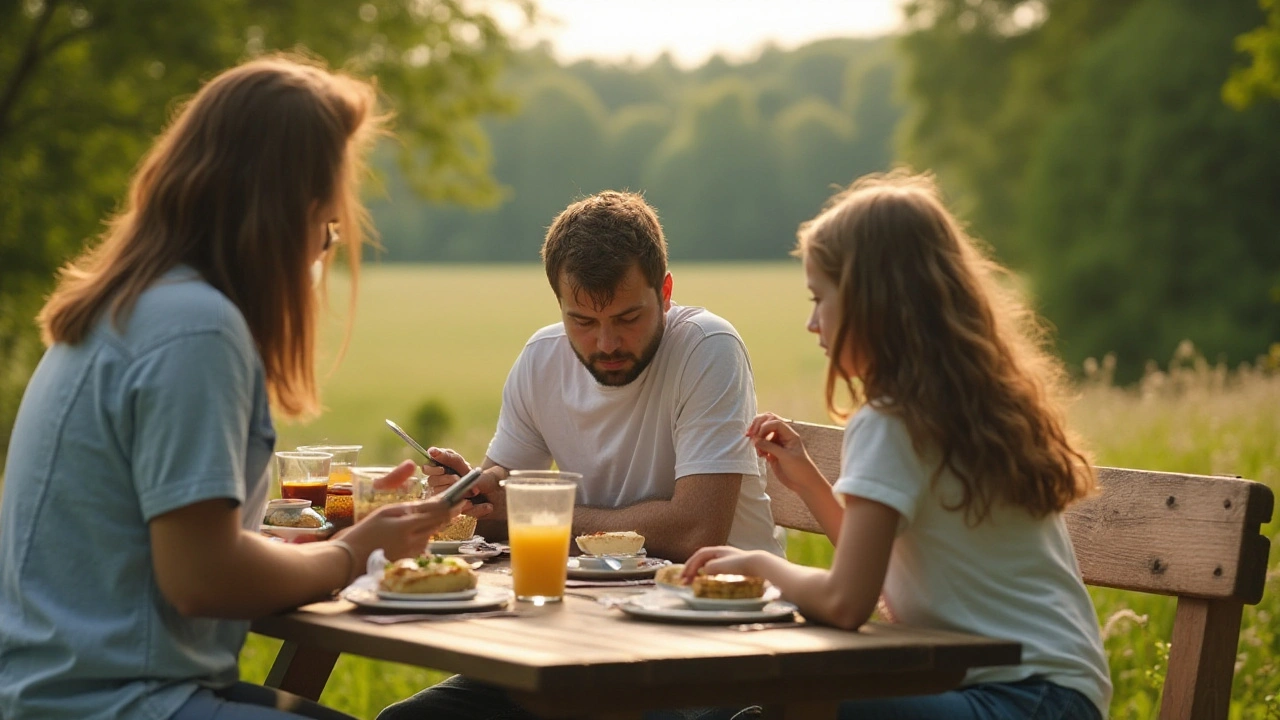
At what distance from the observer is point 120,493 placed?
2451 mm

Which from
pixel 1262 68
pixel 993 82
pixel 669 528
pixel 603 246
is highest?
pixel 993 82

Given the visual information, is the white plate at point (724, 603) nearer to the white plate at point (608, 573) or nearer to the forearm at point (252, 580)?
the white plate at point (608, 573)

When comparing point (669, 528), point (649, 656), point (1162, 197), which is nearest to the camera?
point (649, 656)

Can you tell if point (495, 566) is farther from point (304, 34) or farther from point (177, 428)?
point (304, 34)

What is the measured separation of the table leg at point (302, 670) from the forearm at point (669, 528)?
877 mm

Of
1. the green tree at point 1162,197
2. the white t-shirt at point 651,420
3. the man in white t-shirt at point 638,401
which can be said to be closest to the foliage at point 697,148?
the green tree at point 1162,197

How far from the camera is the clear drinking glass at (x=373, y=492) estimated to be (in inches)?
117

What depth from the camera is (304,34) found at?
16375 mm

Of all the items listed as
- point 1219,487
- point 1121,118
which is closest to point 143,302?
point 1219,487

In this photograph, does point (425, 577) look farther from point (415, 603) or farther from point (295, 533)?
point (295, 533)

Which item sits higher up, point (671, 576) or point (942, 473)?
point (942, 473)

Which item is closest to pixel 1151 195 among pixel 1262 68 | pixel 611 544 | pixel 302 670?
pixel 1262 68

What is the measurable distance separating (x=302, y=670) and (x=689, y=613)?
172 centimetres

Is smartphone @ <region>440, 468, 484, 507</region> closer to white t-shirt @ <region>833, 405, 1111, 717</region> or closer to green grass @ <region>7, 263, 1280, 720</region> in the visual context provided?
green grass @ <region>7, 263, 1280, 720</region>
